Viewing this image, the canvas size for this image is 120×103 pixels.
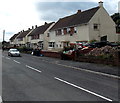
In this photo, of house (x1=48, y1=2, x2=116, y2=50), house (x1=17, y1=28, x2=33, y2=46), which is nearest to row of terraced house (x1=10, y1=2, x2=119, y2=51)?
house (x1=48, y1=2, x2=116, y2=50)

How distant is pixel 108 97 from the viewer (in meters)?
7.28

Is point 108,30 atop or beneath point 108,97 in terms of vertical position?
atop

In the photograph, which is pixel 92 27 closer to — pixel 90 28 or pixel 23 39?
pixel 90 28

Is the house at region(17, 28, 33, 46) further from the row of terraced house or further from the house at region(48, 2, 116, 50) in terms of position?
the house at region(48, 2, 116, 50)

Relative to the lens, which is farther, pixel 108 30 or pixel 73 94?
pixel 108 30

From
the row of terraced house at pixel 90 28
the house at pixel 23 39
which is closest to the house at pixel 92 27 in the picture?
the row of terraced house at pixel 90 28

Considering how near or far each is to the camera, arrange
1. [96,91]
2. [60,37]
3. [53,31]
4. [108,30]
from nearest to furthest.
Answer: [96,91] < [108,30] < [60,37] < [53,31]

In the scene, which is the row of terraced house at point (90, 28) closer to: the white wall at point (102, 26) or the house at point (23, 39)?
the white wall at point (102, 26)

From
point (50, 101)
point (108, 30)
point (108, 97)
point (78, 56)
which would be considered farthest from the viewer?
point (108, 30)

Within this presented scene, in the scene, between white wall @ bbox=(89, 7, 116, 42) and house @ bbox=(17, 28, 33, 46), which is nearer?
white wall @ bbox=(89, 7, 116, 42)

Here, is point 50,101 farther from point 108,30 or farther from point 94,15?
point 108,30

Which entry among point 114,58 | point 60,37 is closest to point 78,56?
point 114,58

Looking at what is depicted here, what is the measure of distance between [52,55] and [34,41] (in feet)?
117

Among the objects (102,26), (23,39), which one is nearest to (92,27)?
(102,26)
